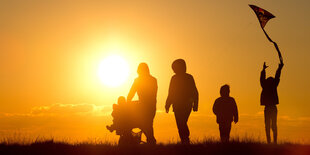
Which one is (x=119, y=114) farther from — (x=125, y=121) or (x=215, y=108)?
(x=215, y=108)

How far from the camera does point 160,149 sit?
1290 cm

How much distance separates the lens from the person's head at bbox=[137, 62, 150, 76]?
14844 millimetres

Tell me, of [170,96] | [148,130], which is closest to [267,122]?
[170,96]

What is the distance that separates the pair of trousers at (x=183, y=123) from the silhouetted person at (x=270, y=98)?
297 cm

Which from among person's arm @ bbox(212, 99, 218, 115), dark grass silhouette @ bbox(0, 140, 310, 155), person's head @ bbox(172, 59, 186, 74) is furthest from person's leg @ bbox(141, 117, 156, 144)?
person's arm @ bbox(212, 99, 218, 115)

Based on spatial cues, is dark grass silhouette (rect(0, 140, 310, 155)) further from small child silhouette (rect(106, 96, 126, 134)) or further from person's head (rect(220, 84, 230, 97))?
person's head (rect(220, 84, 230, 97))

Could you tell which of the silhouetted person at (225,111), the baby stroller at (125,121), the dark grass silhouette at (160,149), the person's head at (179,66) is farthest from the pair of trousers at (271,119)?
the baby stroller at (125,121)

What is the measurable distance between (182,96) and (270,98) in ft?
10.6

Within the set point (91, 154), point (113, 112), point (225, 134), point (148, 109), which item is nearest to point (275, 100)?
point (225, 134)

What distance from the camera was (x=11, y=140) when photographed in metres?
14.8

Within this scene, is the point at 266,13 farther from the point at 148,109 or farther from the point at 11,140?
the point at 11,140

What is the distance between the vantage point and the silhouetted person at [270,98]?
1608 centimetres

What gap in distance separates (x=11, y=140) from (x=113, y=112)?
3.15m

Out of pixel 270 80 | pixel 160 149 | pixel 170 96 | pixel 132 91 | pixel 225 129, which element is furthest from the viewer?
pixel 270 80
